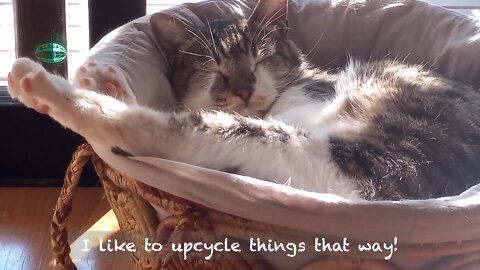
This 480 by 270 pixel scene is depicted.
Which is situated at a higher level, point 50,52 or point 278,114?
point 278,114

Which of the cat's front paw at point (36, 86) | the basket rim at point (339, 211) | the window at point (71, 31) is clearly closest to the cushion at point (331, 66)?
the basket rim at point (339, 211)

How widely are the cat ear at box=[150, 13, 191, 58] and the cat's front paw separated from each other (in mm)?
435

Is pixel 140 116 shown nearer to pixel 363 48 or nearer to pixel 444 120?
pixel 444 120

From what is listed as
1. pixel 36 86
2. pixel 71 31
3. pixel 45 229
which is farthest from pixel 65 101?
pixel 71 31

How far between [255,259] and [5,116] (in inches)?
46.7

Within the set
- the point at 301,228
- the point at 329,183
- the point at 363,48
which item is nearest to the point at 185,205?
the point at 301,228

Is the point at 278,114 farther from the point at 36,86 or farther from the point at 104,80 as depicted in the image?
the point at 36,86

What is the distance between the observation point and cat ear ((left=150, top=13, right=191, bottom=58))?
1445 millimetres

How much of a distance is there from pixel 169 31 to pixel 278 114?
32 cm

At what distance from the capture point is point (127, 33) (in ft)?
4.68

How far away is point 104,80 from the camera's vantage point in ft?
3.93

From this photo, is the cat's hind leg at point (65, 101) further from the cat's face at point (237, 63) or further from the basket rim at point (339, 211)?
the cat's face at point (237, 63)

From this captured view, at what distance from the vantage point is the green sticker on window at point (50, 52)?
1762 millimetres

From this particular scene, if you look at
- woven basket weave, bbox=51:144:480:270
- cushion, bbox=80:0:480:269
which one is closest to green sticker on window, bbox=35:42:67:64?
cushion, bbox=80:0:480:269
